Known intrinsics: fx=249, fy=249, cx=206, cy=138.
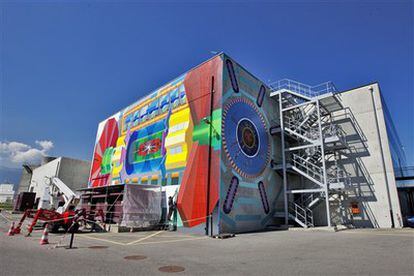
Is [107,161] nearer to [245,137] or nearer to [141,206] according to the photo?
[141,206]

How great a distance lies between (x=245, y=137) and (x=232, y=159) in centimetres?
262

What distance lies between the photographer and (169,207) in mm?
17953

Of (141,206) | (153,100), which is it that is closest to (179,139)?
(141,206)

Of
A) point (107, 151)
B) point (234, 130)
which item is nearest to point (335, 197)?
point (234, 130)

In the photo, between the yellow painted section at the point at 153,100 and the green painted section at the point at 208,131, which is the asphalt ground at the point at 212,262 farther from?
the yellow painted section at the point at 153,100

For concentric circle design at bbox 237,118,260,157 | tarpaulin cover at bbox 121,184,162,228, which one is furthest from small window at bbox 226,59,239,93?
tarpaulin cover at bbox 121,184,162,228

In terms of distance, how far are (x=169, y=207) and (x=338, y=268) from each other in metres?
13.5

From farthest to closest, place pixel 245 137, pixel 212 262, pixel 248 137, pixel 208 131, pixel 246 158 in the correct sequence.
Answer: pixel 248 137 → pixel 245 137 → pixel 246 158 → pixel 208 131 → pixel 212 262

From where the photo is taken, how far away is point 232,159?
16.8 metres

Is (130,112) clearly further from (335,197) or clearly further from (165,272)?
(165,272)

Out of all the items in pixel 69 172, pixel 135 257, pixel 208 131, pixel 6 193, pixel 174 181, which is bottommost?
pixel 135 257

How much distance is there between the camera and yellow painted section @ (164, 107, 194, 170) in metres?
18.3

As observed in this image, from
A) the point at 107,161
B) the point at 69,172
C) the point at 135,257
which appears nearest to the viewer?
the point at 135,257

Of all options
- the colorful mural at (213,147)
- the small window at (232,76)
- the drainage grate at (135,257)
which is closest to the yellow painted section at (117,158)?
the colorful mural at (213,147)
